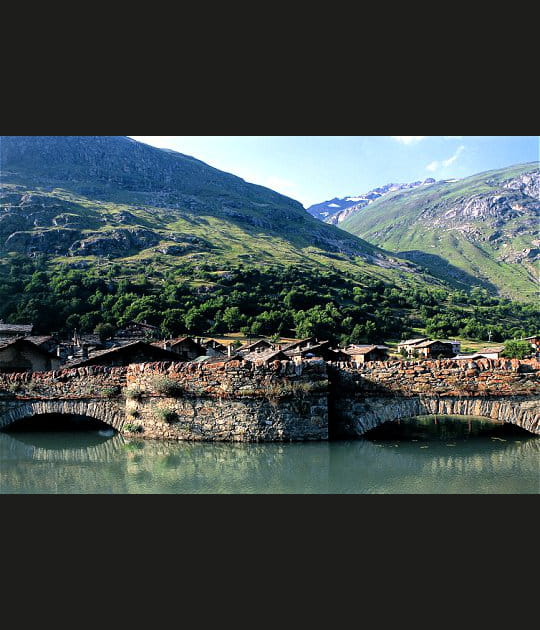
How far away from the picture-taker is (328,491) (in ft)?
35.9

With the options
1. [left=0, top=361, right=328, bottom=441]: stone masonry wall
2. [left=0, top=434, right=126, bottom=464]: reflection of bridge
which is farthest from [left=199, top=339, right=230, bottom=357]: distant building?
[left=0, top=361, right=328, bottom=441]: stone masonry wall

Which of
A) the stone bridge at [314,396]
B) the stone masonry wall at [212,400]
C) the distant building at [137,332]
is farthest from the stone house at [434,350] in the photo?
the stone masonry wall at [212,400]

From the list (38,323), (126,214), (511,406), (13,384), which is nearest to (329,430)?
(511,406)

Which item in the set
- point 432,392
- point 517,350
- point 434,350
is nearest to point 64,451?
point 432,392

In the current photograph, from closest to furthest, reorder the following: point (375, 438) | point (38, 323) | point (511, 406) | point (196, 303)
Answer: point (511, 406), point (375, 438), point (38, 323), point (196, 303)

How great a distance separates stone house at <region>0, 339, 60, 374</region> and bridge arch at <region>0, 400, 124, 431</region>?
47.9ft

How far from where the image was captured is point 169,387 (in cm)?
1558

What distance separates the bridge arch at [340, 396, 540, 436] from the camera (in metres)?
14.1

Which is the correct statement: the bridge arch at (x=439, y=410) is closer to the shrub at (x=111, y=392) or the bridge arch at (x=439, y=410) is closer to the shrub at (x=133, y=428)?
the shrub at (x=133, y=428)

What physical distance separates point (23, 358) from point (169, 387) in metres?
22.1

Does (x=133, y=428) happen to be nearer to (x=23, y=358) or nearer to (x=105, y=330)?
(x=23, y=358)

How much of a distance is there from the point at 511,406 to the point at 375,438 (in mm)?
4582

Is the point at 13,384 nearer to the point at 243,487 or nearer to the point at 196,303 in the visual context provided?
the point at 243,487

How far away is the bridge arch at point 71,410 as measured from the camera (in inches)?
663
